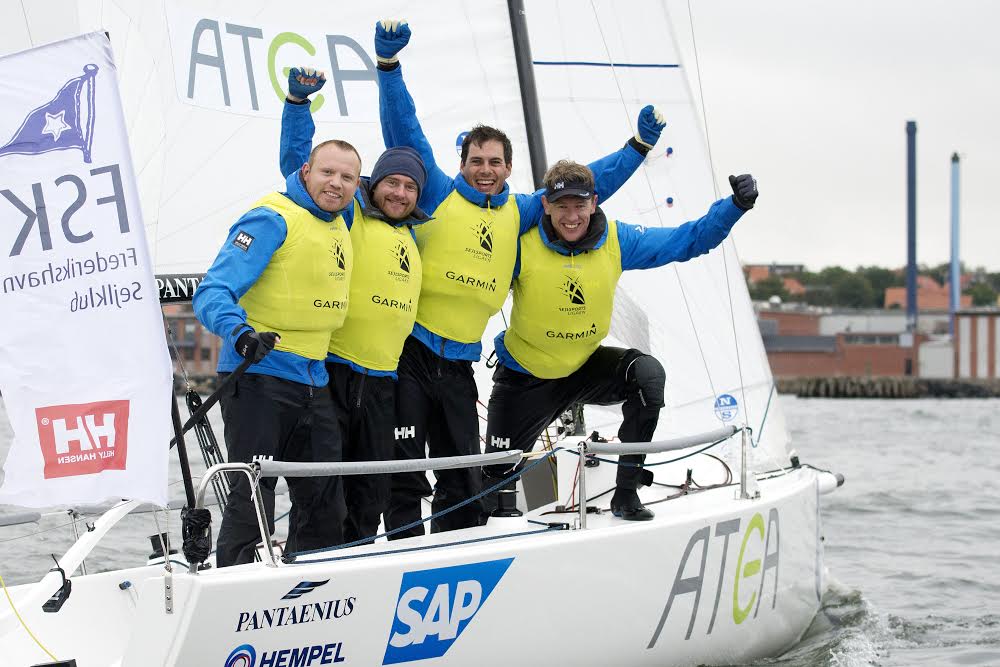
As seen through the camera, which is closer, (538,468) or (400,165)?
(400,165)

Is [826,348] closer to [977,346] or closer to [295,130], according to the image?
[977,346]

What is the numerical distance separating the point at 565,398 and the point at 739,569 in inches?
28.7

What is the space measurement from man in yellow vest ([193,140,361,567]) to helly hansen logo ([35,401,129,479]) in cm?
47

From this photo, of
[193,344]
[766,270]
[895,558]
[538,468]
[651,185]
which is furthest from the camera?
[766,270]

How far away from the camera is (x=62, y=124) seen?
2.83m

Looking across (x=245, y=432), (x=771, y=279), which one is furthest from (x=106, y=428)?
(x=771, y=279)

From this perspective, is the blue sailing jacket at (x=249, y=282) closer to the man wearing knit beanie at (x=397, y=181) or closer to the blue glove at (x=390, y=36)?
the man wearing knit beanie at (x=397, y=181)

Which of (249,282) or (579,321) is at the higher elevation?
(249,282)

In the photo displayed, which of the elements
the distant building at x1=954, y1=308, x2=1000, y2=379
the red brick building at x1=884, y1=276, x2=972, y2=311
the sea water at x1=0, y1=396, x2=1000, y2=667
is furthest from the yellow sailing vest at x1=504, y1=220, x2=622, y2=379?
the red brick building at x1=884, y1=276, x2=972, y2=311

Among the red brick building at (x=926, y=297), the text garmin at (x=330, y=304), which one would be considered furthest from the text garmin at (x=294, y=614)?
the red brick building at (x=926, y=297)

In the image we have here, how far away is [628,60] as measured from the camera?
17.9 ft

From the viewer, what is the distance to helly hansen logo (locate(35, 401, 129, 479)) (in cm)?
272

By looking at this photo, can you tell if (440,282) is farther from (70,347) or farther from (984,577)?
(984,577)

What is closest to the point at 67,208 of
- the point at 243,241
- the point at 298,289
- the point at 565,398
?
the point at 243,241
